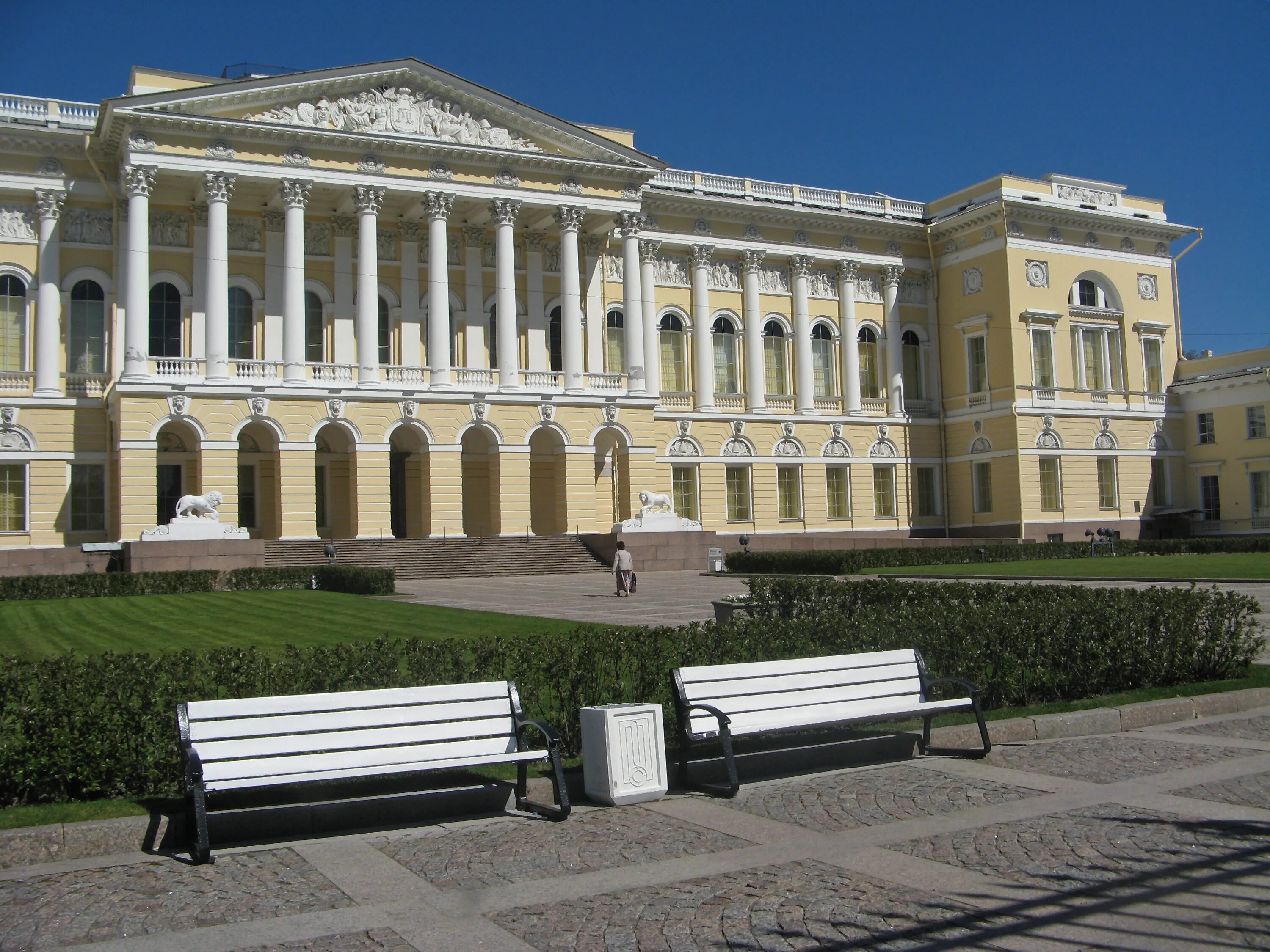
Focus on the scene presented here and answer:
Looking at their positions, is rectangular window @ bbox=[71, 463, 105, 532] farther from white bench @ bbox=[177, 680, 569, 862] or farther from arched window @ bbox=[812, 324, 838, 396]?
white bench @ bbox=[177, 680, 569, 862]

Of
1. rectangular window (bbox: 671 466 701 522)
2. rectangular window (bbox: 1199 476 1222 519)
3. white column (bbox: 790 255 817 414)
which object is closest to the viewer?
rectangular window (bbox: 671 466 701 522)

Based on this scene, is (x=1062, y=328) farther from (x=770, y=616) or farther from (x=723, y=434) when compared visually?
(x=770, y=616)

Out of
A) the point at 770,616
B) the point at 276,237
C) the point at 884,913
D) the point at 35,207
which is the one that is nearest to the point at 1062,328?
the point at 276,237

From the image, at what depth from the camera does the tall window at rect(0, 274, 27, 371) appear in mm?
40688

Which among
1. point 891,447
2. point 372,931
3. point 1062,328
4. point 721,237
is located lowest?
point 372,931

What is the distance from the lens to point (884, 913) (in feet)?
19.4

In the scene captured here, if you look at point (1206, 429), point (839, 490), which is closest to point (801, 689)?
point (839, 490)

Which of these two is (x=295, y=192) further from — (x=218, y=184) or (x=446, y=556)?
(x=446, y=556)

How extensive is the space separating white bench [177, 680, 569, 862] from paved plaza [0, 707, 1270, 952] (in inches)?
16.7

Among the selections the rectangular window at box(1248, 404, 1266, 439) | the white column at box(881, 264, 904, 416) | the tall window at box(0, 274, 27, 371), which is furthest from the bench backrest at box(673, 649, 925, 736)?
the rectangular window at box(1248, 404, 1266, 439)

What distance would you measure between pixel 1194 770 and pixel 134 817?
24.7 ft

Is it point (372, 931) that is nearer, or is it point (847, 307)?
point (372, 931)

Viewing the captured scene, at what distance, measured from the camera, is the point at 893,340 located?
183 ft

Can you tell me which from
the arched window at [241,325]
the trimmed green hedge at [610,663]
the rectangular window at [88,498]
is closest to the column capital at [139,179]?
the arched window at [241,325]
